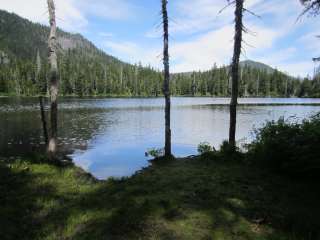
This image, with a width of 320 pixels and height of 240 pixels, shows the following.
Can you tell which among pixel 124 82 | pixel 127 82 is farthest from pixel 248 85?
pixel 124 82

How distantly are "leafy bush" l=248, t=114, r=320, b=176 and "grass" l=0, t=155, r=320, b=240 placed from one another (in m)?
0.55

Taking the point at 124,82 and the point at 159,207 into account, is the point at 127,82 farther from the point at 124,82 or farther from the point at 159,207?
the point at 159,207

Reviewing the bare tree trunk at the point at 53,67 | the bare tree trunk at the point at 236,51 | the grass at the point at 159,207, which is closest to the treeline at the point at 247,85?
the bare tree trunk at the point at 236,51

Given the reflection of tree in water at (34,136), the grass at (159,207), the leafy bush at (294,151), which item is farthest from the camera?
the reflection of tree in water at (34,136)

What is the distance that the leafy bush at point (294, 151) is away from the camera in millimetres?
7848

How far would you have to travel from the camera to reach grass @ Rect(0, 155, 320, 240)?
502 centimetres

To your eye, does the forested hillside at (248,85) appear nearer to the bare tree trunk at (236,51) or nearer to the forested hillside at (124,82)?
the forested hillside at (124,82)

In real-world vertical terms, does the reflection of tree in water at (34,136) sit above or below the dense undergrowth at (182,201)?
below

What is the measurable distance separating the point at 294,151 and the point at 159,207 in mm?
4828

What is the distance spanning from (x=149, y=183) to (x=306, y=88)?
13546 centimetres

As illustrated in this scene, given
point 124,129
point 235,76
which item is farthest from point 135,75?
point 235,76

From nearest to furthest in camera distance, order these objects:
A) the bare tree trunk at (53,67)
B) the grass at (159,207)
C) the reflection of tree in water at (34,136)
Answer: the grass at (159,207) → the bare tree trunk at (53,67) → the reflection of tree in water at (34,136)

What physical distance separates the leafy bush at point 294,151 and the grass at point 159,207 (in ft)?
1.80

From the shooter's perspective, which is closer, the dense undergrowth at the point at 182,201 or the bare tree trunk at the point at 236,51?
the dense undergrowth at the point at 182,201
